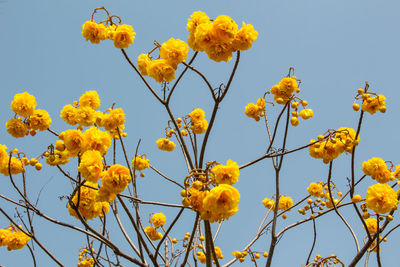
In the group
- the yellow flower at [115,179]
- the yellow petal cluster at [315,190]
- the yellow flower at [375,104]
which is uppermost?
the yellow flower at [375,104]

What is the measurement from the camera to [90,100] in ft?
10.2

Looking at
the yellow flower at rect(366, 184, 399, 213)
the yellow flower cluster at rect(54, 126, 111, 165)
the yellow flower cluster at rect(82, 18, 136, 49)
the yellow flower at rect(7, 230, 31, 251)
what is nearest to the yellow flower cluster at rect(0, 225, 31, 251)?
the yellow flower at rect(7, 230, 31, 251)

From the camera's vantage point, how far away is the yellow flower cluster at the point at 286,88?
10.8 ft

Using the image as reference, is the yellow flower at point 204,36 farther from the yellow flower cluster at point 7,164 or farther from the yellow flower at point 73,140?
the yellow flower cluster at point 7,164

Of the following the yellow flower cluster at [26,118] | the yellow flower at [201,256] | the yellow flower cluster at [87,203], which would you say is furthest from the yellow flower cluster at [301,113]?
the yellow flower cluster at [26,118]

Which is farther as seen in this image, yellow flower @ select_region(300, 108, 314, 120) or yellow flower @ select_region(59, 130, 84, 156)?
yellow flower @ select_region(300, 108, 314, 120)

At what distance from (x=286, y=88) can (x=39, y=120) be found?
90.5 inches

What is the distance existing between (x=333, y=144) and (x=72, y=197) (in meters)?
2.21

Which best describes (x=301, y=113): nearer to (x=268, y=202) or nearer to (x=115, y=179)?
(x=268, y=202)

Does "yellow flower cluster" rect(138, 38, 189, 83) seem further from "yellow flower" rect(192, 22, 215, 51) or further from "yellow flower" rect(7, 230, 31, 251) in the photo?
"yellow flower" rect(7, 230, 31, 251)

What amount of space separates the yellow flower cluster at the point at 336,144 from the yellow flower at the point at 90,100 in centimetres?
199

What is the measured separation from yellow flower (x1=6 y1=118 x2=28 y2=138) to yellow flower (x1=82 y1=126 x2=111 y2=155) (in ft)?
2.83

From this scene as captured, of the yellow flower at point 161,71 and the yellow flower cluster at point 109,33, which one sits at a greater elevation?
the yellow flower cluster at point 109,33

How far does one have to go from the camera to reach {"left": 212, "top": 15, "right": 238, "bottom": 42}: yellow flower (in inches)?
91.9
